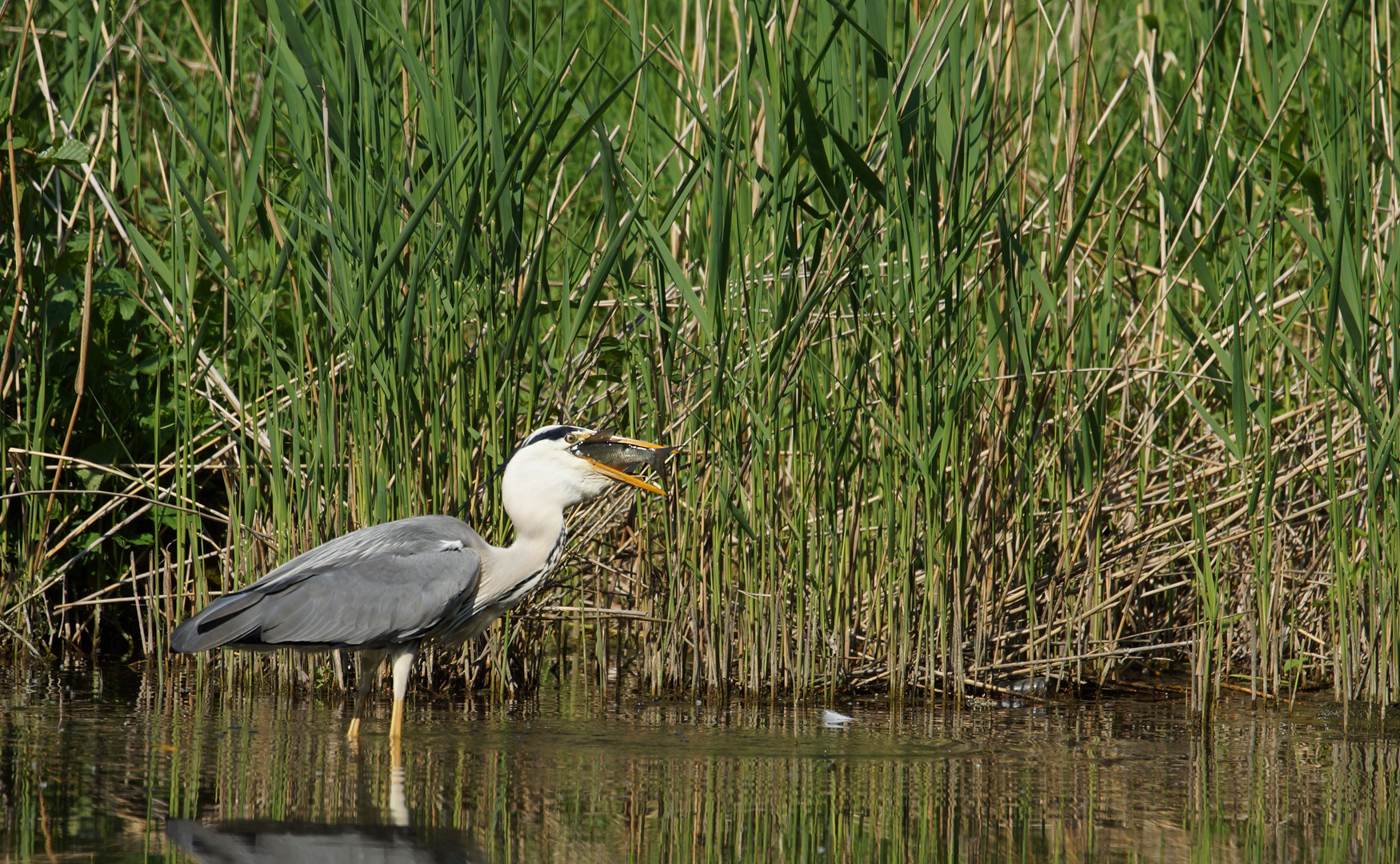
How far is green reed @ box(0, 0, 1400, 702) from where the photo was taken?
4418 millimetres

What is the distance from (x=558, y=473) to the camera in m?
4.49

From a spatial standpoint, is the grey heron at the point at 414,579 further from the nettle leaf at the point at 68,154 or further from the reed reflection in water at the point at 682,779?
the nettle leaf at the point at 68,154

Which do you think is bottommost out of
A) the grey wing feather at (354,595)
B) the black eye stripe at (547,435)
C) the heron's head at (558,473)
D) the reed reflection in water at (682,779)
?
the reed reflection in water at (682,779)

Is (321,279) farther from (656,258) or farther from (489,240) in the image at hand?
(656,258)

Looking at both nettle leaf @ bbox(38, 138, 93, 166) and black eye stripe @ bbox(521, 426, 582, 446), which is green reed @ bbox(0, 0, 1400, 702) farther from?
black eye stripe @ bbox(521, 426, 582, 446)

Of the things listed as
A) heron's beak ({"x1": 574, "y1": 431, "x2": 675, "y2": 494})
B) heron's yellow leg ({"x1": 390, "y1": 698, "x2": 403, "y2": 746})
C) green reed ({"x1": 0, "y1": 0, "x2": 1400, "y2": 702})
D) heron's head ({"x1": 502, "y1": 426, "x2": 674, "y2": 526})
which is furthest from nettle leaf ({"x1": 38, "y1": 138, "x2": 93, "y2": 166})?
heron's yellow leg ({"x1": 390, "y1": 698, "x2": 403, "y2": 746})

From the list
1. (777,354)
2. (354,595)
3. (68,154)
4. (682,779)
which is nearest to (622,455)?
(777,354)

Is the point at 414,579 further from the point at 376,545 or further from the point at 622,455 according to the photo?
the point at 622,455

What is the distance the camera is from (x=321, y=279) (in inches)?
181

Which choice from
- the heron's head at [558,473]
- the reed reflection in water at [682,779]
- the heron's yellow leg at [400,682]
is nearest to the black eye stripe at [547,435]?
the heron's head at [558,473]

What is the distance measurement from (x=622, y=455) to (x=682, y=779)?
139 centimetres

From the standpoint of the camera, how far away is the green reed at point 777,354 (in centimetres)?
442

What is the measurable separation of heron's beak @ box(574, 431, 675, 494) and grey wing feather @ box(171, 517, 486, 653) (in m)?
0.48

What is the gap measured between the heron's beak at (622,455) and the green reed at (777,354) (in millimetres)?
162
